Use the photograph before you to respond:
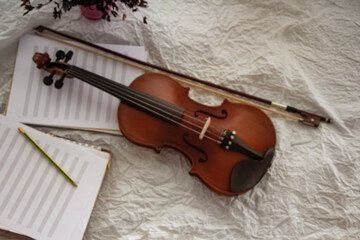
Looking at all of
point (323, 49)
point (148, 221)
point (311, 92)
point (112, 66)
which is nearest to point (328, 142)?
point (311, 92)

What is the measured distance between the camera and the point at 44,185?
1130mm

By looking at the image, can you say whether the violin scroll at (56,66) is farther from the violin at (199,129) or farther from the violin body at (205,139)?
the violin body at (205,139)

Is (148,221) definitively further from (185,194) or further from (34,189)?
(34,189)

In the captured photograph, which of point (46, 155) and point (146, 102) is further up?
point (146, 102)

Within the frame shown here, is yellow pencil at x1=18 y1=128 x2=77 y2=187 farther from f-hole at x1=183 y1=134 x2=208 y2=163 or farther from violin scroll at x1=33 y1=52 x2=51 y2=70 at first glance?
f-hole at x1=183 y1=134 x2=208 y2=163

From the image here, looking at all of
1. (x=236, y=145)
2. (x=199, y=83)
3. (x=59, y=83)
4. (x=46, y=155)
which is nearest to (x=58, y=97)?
(x=59, y=83)

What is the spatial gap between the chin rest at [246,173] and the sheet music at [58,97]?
49 centimetres

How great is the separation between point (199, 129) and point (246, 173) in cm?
22

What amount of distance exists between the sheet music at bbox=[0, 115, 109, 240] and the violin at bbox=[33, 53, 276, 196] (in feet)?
0.67

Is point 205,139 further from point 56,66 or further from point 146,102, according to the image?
point 56,66

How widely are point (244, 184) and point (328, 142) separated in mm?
420

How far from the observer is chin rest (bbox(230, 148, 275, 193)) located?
1.05 meters

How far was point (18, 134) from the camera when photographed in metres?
1.16

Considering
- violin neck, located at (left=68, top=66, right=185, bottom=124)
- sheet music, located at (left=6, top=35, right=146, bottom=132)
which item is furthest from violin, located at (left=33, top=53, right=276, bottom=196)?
sheet music, located at (left=6, top=35, right=146, bottom=132)
